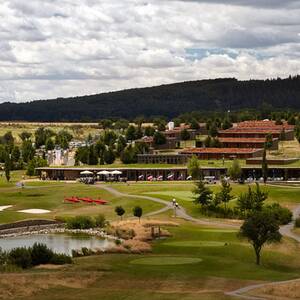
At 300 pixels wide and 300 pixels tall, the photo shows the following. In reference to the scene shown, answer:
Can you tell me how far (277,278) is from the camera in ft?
189

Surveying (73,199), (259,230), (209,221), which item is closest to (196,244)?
(259,230)

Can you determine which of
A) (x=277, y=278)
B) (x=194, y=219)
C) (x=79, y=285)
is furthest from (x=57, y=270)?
(x=194, y=219)

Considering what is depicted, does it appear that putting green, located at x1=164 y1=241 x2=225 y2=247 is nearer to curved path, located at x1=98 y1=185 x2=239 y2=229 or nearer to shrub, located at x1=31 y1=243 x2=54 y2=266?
curved path, located at x1=98 y1=185 x2=239 y2=229

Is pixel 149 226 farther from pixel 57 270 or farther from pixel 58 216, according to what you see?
pixel 57 270

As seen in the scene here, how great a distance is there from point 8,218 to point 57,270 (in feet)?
147

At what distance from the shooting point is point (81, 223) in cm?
9669

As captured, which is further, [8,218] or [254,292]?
[8,218]

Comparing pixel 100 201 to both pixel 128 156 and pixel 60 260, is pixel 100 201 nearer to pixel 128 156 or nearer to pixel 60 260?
pixel 60 260

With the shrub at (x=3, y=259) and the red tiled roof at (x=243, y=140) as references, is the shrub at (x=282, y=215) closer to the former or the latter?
the shrub at (x=3, y=259)

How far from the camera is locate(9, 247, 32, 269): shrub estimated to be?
6294 centimetres

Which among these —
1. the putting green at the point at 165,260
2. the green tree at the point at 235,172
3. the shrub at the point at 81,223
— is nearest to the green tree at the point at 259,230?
the putting green at the point at 165,260

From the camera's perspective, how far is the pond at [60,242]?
80125 millimetres

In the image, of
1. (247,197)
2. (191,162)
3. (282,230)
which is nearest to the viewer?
(282,230)

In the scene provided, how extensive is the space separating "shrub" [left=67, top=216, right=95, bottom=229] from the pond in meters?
3.85
